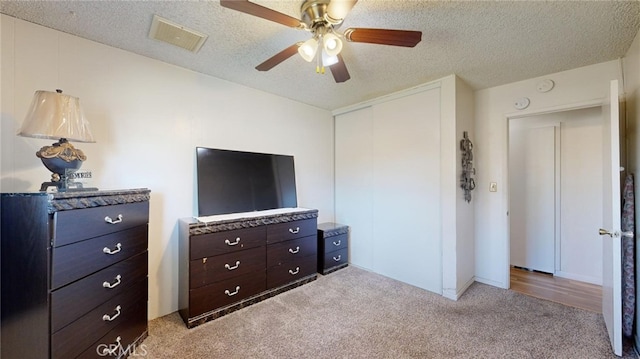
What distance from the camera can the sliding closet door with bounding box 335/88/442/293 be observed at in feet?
9.62

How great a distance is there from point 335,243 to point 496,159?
233cm

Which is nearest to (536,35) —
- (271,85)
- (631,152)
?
(631,152)

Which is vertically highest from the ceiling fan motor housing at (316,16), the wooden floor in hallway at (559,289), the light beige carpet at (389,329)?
the ceiling fan motor housing at (316,16)

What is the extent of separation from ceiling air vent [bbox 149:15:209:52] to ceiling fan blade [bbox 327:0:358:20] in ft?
3.74

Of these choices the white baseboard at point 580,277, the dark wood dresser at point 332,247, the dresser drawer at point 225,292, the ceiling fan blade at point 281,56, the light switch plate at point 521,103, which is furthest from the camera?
the dark wood dresser at point 332,247

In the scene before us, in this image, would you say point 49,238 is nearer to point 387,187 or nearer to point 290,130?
point 290,130

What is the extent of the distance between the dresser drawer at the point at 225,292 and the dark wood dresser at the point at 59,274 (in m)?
0.57

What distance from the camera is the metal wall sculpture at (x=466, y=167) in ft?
9.49

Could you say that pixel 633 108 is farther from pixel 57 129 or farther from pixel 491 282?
pixel 57 129

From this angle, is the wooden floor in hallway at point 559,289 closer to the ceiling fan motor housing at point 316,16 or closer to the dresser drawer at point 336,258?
the dresser drawer at point 336,258

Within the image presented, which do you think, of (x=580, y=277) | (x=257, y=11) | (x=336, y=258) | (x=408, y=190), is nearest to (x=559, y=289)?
(x=580, y=277)

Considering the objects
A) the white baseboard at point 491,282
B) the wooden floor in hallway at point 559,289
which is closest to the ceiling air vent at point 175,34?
the white baseboard at point 491,282

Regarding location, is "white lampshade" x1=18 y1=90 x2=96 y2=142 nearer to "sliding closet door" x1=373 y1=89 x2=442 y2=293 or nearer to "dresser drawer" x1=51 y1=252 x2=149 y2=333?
"dresser drawer" x1=51 y1=252 x2=149 y2=333

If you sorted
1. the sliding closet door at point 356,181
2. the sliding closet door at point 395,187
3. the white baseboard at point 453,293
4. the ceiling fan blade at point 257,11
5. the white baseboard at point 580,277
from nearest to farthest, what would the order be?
the ceiling fan blade at point 257,11 < the white baseboard at point 453,293 < the sliding closet door at point 395,187 < the white baseboard at point 580,277 < the sliding closet door at point 356,181
